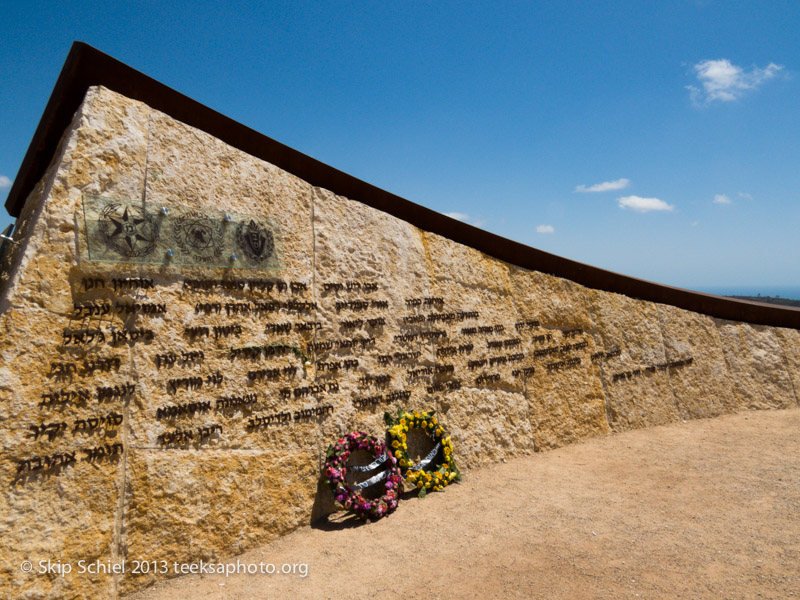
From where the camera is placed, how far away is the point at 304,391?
453cm

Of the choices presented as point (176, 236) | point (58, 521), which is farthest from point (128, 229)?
point (58, 521)

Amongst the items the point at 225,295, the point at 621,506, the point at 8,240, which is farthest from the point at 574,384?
the point at 8,240

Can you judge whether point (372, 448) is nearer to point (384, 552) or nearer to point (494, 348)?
point (384, 552)

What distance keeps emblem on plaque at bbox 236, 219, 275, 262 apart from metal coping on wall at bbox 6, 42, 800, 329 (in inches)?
31.0

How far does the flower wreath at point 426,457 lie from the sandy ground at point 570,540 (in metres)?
0.18

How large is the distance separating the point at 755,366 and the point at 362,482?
690 centimetres

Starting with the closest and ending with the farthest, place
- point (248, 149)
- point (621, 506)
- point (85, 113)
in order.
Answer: point (85, 113), point (621, 506), point (248, 149)

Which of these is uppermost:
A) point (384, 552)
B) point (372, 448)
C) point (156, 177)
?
point (156, 177)

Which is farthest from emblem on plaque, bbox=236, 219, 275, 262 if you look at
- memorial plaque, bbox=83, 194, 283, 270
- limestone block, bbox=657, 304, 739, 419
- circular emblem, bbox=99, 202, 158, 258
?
limestone block, bbox=657, 304, 739, 419

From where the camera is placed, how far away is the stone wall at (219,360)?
3.32 m

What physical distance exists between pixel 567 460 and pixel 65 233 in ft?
17.9

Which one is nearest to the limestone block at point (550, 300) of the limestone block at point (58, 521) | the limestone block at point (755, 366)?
the limestone block at point (755, 366)

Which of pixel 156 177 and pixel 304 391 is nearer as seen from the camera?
pixel 156 177

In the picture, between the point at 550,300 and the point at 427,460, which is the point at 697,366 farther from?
the point at 427,460
